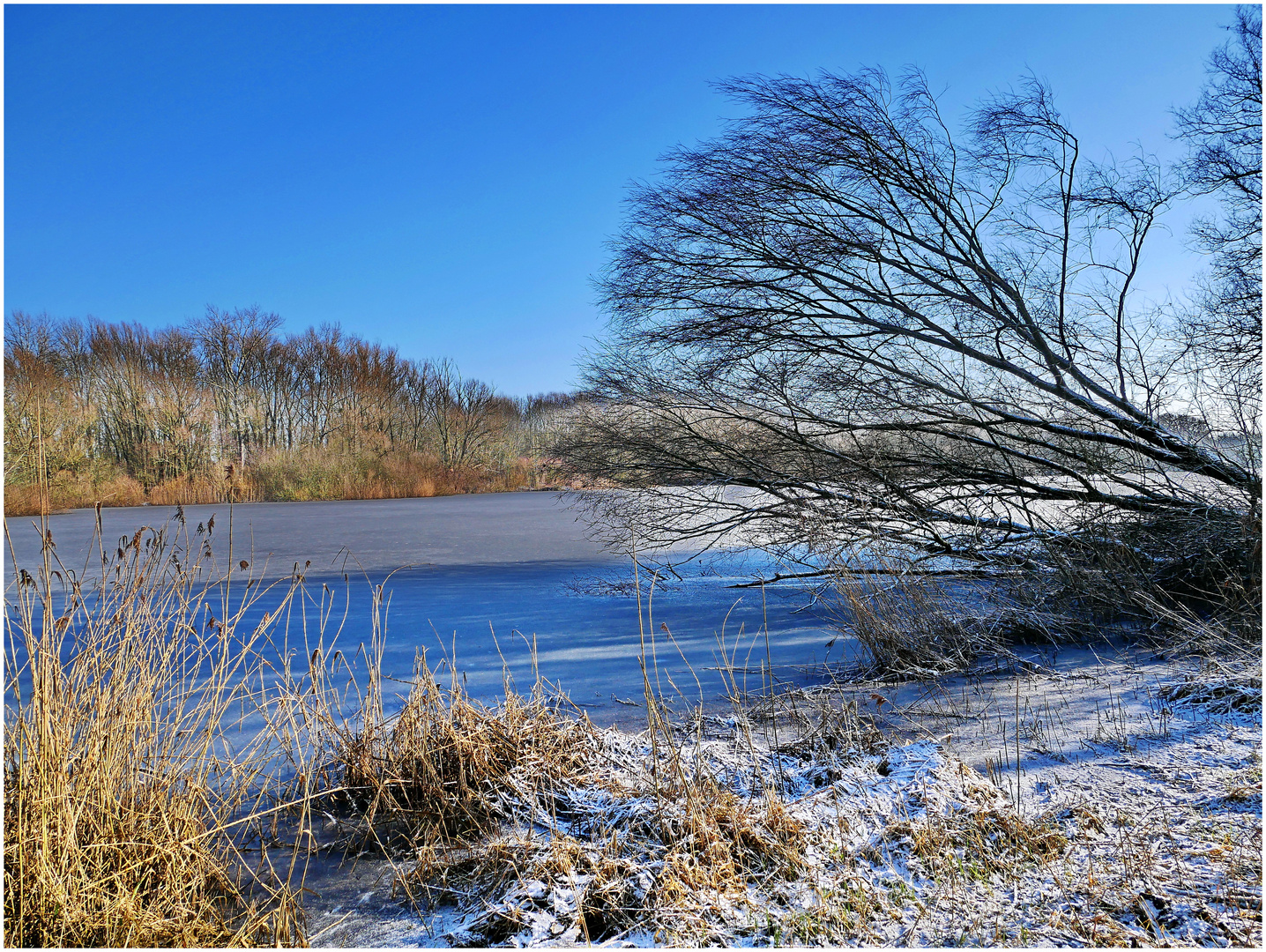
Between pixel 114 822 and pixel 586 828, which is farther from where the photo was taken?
pixel 586 828

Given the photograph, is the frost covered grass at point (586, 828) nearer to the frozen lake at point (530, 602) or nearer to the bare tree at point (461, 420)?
the frozen lake at point (530, 602)

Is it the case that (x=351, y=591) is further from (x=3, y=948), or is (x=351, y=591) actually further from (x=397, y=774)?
(x=3, y=948)

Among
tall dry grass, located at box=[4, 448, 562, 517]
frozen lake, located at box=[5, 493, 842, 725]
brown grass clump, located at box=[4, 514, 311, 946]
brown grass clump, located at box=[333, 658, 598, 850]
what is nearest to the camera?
brown grass clump, located at box=[4, 514, 311, 946]

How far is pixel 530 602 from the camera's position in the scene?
6430 mm

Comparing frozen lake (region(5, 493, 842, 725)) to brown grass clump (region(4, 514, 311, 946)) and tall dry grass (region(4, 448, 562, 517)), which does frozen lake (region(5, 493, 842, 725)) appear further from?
tall dry grass (region(4, 448, 562, 517))

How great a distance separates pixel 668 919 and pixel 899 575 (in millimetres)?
3034

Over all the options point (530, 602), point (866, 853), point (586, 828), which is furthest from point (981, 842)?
point (530, 602)

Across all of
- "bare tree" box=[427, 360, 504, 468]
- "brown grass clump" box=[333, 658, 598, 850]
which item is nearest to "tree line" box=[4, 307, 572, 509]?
"bare tree" box=[427, 360, 504, 468]

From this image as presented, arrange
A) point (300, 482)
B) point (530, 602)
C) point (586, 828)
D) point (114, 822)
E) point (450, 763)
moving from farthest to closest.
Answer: point (300, 482)
point (530, 602)
point (450, 763)
point (586, 828)
point (114, 822)

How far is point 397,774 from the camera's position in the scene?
248cm

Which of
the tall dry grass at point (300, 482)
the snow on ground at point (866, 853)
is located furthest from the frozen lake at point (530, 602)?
the tall dry grass at point (300, 482)

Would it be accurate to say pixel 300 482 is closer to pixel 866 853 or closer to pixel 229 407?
pixel 229 407

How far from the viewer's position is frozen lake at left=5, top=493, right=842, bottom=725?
421cm

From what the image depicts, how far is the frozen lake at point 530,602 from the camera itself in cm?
421
